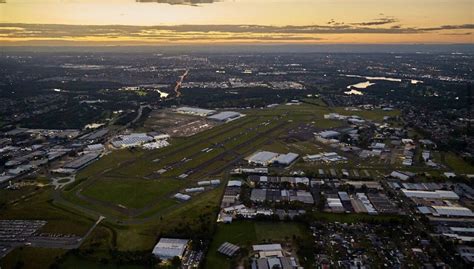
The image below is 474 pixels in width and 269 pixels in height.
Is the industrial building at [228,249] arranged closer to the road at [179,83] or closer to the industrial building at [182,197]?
the industrial building at [182,197]

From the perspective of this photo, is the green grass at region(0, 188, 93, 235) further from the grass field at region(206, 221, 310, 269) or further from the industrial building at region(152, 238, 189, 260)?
the grass field at region(206, 221, 310, 269)

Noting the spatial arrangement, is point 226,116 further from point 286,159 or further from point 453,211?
point 453,211

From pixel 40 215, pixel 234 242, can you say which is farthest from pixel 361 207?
pixel 40 215

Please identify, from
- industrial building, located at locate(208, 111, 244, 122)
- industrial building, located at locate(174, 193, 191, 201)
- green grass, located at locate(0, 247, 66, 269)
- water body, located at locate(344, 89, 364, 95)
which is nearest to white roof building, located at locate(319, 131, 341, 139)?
industrial building, located at locate(208, 111, 244, 122)

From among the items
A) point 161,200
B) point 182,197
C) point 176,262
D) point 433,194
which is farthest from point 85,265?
point 433,194


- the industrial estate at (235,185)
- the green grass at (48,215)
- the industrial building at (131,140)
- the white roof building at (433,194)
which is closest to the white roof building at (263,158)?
the industrial estate at (235,185)

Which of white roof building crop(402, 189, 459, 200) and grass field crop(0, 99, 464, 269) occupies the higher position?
white roof building crop(402, 189, 459, 200)
